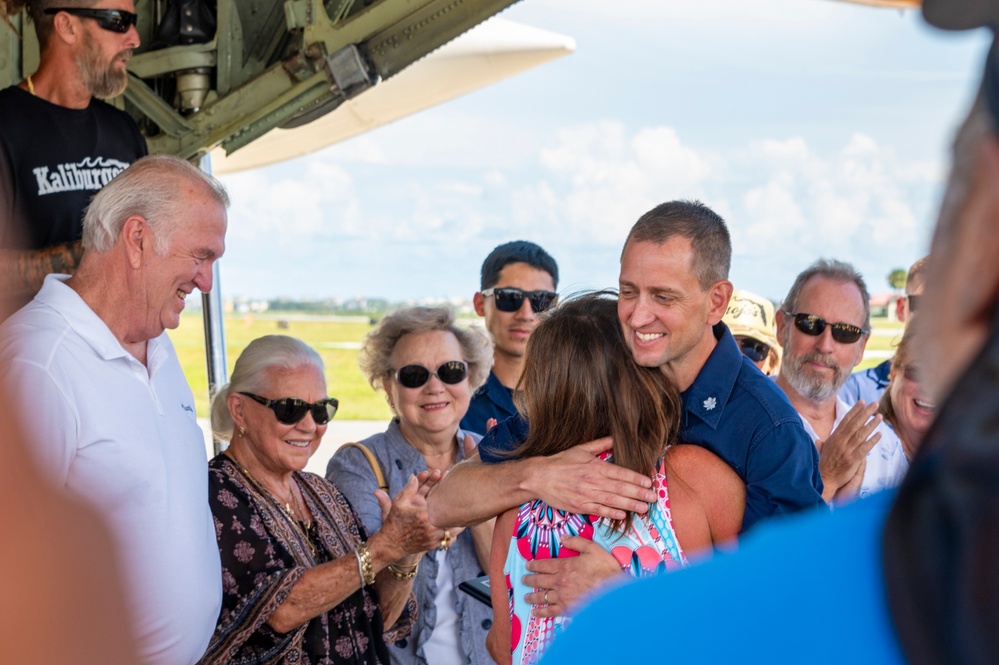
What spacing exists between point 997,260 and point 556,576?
1.56 meters

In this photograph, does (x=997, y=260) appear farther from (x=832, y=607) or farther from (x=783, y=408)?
(x=783, y=408)

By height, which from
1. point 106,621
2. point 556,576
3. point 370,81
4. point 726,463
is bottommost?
point 556,576

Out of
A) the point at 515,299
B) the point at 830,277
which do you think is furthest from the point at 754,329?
the point at 515,299

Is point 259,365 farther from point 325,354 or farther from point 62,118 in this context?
point 325,354

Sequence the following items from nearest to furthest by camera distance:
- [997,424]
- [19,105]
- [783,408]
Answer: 1. [997,424]
2. [783,408]
3. [19,105]

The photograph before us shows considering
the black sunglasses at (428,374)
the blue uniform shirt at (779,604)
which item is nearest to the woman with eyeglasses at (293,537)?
the black sunglasses at (428,374)

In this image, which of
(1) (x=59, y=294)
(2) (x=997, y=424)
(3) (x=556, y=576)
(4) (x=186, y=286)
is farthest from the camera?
(4) (x=186, y=286)

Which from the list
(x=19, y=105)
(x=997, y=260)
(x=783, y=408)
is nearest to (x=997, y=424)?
(x=997, y=260)

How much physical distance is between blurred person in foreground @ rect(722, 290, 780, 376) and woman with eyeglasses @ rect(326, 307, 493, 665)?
4.47 ft

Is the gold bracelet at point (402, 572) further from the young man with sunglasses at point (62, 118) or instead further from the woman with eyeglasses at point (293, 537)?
the young man with sunglasses at point (62, 118)

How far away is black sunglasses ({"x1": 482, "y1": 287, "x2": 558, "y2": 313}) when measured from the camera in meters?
4.12

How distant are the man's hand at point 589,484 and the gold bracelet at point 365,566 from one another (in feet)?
3.27

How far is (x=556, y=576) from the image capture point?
6.05 ft

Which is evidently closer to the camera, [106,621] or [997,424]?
[997,424]
